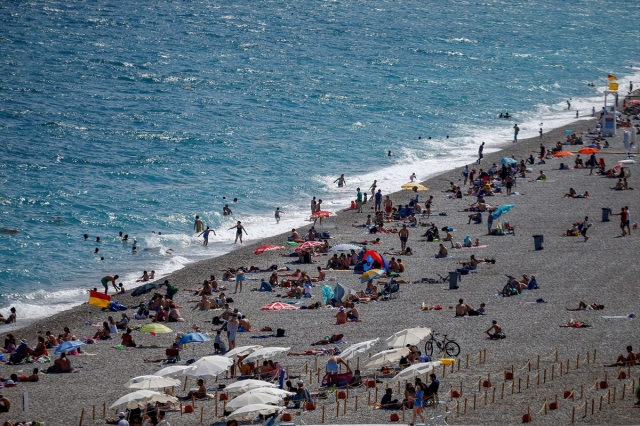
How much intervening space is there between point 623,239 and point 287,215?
16.3m

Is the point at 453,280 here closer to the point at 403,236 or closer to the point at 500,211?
the point at 403,236

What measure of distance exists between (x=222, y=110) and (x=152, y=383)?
163 feet

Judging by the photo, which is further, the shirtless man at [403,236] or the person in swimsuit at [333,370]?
the shirtless man at [403,236]

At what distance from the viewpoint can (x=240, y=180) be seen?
51.6 metres

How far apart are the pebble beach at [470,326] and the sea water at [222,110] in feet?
18.9

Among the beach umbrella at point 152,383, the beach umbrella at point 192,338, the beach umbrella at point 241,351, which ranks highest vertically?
the beach umbrella at point 241,351

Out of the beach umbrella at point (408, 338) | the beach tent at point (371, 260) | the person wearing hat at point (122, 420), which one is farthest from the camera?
the beach tent at point (371, 260)

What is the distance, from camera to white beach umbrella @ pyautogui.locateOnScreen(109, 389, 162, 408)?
62.8ft

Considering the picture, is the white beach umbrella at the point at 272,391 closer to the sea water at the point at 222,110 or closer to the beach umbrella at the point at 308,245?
the sea water at the point at 222,110

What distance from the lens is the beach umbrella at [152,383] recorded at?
2002 cm

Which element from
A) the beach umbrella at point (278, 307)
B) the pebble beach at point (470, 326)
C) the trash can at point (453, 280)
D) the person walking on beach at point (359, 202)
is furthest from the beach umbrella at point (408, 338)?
the person walking on beach at point (359, 202)

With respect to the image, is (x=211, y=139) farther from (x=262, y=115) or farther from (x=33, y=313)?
(x=33, y=313)

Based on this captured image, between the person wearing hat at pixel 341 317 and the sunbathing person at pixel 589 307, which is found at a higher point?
the sunbathing person at pixel 589 307

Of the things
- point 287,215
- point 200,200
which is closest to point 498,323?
point 287,215
